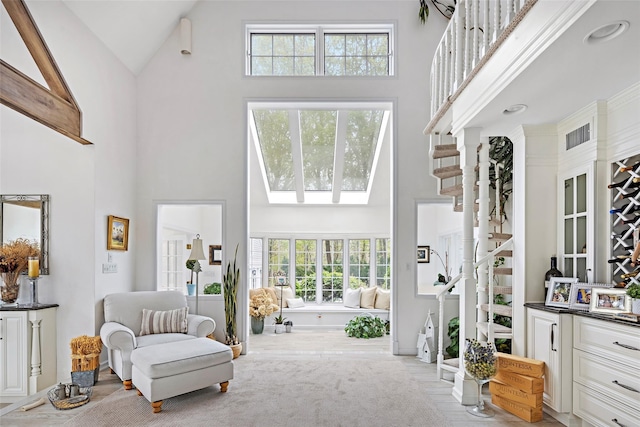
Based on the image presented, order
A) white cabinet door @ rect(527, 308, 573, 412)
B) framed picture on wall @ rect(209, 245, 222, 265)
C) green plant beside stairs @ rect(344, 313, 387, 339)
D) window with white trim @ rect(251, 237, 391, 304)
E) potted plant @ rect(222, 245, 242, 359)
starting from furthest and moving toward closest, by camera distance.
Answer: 1. window with white trim @ rect(251, 237, 391, 304)
2. framed picture on wall @ rect(209, 245, 222, 265)
3. green plant beside stairs @ rect(344, 313, 387, 339)
4. potted plant @ rect(222, 245, 242, 359)
5. white cabinet door @ rect(527, 308, 573, 412)

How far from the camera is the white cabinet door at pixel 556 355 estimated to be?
3139 millimetres

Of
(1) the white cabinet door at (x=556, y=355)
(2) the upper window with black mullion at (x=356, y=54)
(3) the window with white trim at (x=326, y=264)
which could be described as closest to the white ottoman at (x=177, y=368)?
(1) the white cabinet door at (x=556, y=355)

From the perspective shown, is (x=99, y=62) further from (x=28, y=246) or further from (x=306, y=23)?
(x=306, y=23)

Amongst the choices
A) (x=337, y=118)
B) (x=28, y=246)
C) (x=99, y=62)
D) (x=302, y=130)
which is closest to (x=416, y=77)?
(x=337, y=118)

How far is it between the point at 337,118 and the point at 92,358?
4.30 m

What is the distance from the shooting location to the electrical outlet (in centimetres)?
458

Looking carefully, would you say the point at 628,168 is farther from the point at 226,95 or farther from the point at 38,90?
the point at 38,90

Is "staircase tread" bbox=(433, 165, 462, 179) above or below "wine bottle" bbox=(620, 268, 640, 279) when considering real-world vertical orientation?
above

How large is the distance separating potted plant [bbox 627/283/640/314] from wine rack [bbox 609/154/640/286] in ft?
0.54

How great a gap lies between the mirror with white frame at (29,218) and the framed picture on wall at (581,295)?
4.79m

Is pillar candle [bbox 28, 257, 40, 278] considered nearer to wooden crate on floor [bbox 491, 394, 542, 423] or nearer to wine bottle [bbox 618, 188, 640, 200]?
wooden crate on floor [bbox 491, 394, 542, 423]

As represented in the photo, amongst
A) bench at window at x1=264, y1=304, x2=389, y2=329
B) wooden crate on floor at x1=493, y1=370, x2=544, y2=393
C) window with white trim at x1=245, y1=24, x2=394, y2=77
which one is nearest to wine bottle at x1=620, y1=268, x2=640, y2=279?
wooden crate on floor at x1=493, y1=370, x2=544, y2=393

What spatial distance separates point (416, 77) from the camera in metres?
5.39

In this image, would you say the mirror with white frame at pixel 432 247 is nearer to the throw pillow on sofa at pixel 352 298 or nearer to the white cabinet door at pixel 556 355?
the throw pillow on sofa at pixel 352 298
